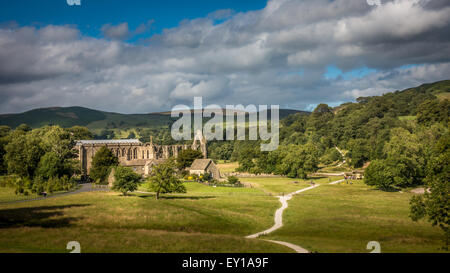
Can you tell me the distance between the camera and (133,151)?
119750mm

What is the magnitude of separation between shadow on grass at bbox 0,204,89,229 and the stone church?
59.0 m

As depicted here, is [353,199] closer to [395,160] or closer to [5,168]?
[395,160]

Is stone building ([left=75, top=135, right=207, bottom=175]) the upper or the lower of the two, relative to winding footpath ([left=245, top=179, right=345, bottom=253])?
upper

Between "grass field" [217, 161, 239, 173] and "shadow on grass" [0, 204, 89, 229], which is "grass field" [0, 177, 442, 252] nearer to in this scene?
"shadow on grass" [0, 204, 89, 229]

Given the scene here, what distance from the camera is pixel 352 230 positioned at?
121 feet

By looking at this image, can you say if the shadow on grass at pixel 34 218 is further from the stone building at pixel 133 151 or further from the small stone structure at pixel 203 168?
the stone building at pixel 133 151

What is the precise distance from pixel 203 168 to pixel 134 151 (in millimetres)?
39097

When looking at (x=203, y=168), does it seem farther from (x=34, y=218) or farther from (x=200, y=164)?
(x=34, y=218)

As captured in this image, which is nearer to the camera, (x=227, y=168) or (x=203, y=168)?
(x=203, y=168)

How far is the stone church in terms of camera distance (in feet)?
330

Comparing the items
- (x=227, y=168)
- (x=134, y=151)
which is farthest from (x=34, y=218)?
(x=227, y=168)

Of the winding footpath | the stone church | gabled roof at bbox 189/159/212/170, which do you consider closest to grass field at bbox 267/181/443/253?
the winding footpath

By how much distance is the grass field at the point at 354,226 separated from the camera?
29.7m
